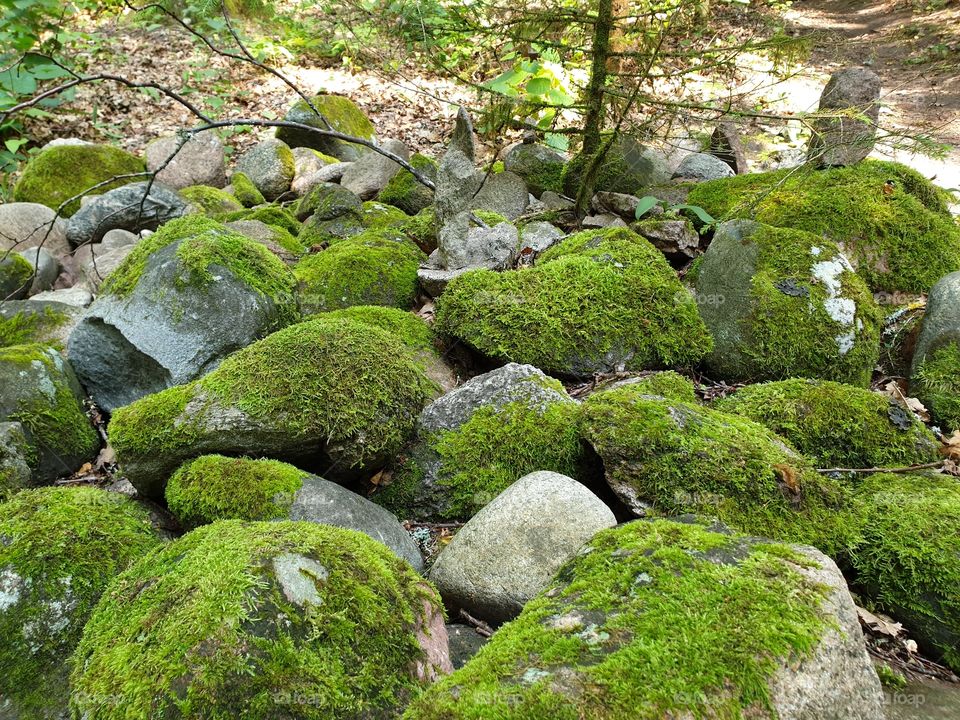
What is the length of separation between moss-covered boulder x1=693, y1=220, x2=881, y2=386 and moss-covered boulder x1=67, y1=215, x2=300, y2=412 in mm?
3040

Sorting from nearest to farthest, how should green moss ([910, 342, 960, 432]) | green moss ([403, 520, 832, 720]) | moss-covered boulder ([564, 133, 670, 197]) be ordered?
green moss ([403, 520, 832, 720]) < green moss ([910, 342, 960, 432]) < moss-covered boulder ([564, 133, 670, 197])

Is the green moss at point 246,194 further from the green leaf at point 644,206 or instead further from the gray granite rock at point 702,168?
the gray granite rock at point 702,168

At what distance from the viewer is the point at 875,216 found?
190 inches

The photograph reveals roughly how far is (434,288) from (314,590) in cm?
332

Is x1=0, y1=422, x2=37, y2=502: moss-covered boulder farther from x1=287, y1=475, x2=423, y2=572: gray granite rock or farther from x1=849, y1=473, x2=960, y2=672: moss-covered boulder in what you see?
x1=849, y1=473, x2=960, y2=672: moss-covered boulder

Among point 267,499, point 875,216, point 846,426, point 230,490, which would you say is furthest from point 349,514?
point 875,216

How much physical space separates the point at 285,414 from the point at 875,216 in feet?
15.3

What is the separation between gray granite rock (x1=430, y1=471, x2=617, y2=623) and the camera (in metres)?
2.45

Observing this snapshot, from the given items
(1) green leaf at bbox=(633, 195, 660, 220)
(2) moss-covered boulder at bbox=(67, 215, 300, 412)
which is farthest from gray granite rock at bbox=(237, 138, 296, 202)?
(1) green leaf at bbox=(633, 195, 660, 220)

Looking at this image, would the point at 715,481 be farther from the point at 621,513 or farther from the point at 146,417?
the point at 146,417

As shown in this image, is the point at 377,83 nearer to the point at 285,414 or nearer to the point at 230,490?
the point at 285,414

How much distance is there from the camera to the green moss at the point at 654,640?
144 centimetres

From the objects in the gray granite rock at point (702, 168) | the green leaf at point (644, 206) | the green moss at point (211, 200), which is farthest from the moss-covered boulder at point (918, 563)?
the green moss at point (211, 200)

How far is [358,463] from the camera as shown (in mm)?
3152
